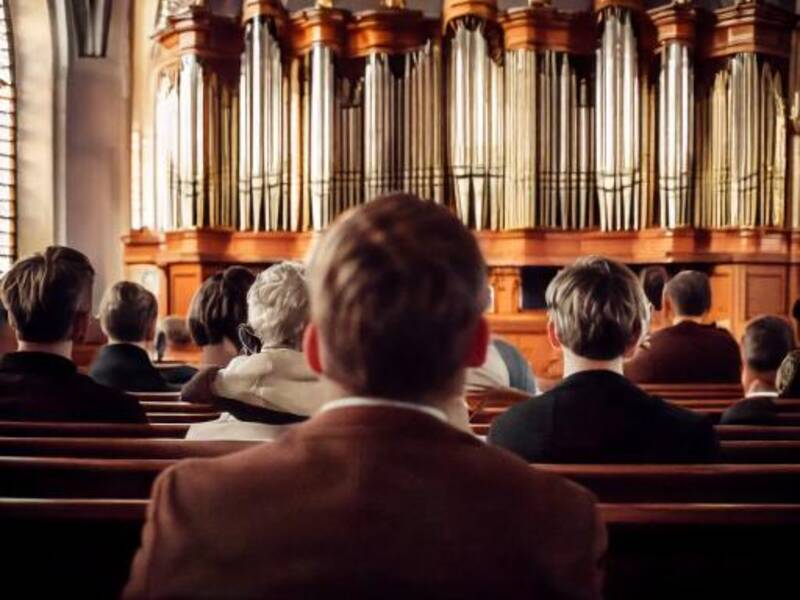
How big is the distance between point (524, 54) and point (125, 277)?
5079mm

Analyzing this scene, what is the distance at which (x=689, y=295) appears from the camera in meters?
5.23

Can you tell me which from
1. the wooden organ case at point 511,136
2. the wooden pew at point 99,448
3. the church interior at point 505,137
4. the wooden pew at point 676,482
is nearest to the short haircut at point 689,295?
the wooden pew at point 676,482

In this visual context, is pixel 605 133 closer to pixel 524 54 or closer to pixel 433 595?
pixel 524 54

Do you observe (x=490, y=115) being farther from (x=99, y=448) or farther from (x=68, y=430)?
(x=99, y=448)

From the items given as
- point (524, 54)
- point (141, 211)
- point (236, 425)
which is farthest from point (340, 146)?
point (236, 425)

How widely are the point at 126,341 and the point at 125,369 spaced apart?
123mm

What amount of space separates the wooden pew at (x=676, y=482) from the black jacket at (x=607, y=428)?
0.89 feet

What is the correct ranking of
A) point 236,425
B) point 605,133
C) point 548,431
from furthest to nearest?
1. point 605,133
2. point 236,425
3. point 548,431

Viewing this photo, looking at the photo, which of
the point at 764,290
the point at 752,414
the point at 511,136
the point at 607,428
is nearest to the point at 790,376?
the point at 752,414

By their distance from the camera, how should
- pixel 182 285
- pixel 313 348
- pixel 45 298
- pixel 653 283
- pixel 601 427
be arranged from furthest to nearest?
pixel 182 285
pixel 653 283
pixel 45 298
pixel 601 427
pixel 313 348

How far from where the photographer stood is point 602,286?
263 centimetres

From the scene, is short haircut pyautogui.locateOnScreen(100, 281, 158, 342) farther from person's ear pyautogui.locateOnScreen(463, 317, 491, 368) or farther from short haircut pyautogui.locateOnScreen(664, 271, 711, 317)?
person's ear pyautogui.locateOnScreen(463, 317, 491, 368)

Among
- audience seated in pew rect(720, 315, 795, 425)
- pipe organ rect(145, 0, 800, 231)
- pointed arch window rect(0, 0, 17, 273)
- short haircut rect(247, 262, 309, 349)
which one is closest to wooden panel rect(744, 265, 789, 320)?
pipe organ rect(145, 0, 800, 231)

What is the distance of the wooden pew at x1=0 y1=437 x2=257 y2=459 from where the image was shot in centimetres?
236
